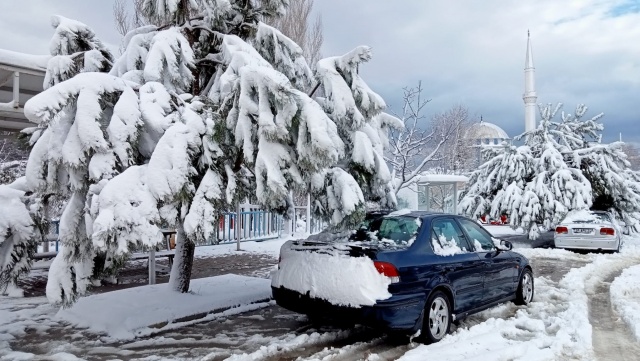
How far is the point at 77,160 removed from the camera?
4.12 m

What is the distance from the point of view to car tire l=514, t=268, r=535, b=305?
750 cm

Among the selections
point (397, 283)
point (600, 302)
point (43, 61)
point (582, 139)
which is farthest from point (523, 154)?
point (43, 61)

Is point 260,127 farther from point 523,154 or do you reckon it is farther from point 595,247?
point 523,154

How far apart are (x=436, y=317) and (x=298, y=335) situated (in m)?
1.64

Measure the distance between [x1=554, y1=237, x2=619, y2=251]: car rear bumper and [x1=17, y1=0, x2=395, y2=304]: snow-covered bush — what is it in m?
11.2

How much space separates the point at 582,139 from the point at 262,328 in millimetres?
17743

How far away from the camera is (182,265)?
697cm

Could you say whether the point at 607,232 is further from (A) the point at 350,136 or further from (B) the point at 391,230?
(A) the point at 350,136

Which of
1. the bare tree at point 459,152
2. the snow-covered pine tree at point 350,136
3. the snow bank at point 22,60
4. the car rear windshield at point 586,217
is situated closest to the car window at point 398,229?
the snow-covered pine tree at point 350,136

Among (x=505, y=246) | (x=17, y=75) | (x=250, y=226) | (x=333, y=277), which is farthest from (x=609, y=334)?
(x=250, y=226)

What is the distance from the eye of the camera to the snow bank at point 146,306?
5.87 metres

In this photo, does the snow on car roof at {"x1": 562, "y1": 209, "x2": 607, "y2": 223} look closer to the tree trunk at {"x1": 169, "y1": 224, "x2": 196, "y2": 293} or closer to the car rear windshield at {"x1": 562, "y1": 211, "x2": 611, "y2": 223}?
the car rear windshield at {"x1": 562, "y1": 211, "x2": 611, "y2": 223}

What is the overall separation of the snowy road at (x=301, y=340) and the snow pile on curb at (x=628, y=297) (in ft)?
0.50

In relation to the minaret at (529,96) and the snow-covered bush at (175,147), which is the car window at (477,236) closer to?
the snow-covered bush at (175,147)
